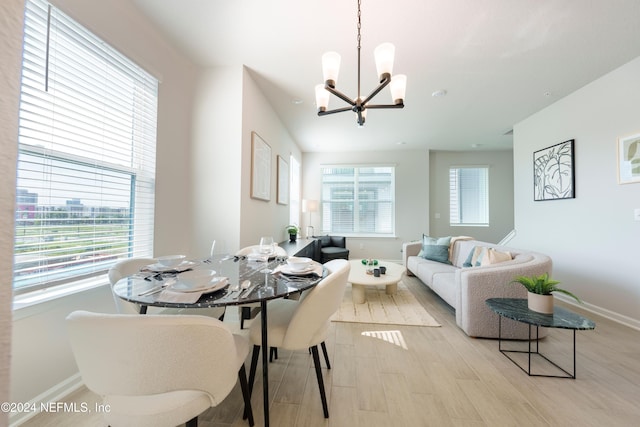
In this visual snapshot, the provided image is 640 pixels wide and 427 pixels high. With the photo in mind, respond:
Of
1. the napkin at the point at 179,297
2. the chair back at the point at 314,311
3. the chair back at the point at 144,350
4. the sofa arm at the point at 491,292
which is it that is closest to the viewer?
the chair back at the point at 144,350

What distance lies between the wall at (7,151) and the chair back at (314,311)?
3.07ft

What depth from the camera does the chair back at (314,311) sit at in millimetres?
1183

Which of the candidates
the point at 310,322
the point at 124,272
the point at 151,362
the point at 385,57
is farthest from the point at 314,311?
the point at 385,57

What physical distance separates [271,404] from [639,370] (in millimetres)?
2590

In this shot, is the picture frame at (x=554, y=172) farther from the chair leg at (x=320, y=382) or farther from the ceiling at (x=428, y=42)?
the chair leg at (x=320, y=382)

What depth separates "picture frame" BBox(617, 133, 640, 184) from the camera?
2.37 meters

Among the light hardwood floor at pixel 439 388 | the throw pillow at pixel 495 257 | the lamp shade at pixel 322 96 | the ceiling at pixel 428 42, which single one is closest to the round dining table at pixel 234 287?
the light hardwood floor at pixel 439 388

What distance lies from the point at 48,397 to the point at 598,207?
5.07 meters

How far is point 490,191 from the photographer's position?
5.58 meters

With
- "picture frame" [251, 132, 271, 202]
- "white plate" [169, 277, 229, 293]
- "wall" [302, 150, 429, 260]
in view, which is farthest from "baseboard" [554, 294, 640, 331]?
"picture frame" [251, 132, 271, 202]

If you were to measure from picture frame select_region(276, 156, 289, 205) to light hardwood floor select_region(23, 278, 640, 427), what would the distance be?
2394mm

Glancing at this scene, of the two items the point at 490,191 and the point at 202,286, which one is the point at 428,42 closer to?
the point at 202,286

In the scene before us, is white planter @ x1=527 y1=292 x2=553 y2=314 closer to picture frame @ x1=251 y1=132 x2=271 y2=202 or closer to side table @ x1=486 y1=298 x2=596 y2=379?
side table @ x1=486 y1=298 x2=596 y2=379

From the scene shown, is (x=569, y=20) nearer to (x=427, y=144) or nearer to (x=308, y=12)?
(x=308, y=12)
